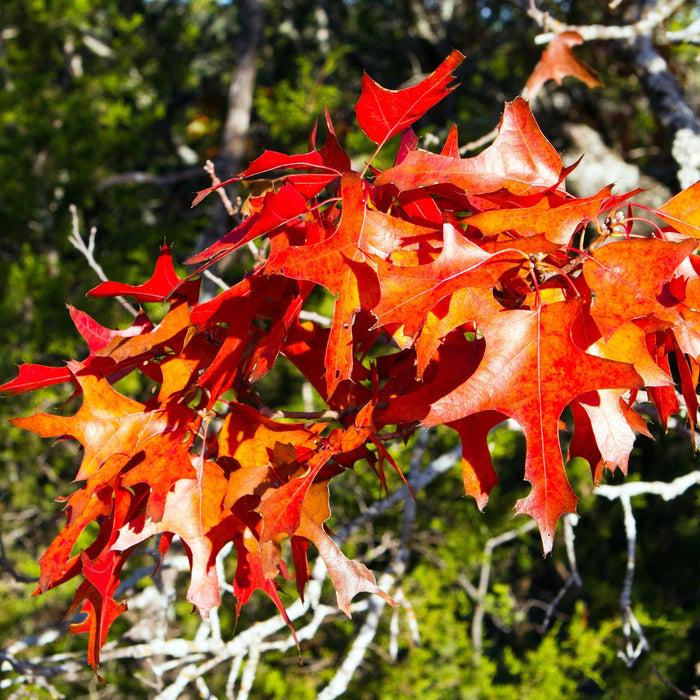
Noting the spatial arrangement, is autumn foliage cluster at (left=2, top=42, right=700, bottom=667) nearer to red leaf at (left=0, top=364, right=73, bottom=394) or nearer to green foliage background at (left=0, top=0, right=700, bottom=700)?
red leaf at (left=0, top=364, right=73, bottom=394)

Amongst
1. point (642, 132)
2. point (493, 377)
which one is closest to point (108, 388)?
point (493, 377)

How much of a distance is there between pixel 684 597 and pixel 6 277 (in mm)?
5257

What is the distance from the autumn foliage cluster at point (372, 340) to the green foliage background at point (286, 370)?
1362 millimetres

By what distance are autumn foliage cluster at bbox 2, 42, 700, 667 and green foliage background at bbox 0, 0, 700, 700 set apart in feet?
4.47

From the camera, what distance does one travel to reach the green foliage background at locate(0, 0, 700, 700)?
314 centimetres

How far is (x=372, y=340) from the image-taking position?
2.65 feet

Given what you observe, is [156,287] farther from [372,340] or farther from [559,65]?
[559,65]

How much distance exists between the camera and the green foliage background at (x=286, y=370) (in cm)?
314

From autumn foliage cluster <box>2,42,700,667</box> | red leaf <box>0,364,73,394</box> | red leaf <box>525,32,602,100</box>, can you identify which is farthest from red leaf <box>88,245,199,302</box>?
red leaf <box>525,32,602,100</box>

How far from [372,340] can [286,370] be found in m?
3.44

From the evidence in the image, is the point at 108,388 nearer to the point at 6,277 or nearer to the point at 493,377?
the point at 493,377

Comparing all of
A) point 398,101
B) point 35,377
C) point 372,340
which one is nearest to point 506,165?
point 398,101

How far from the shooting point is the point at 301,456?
2.53ft

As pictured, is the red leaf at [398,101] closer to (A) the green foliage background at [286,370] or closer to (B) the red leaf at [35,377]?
(B) the red leaf at [35,377]
